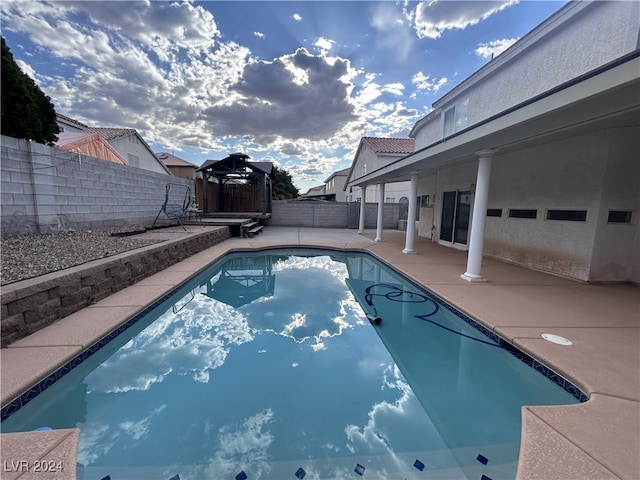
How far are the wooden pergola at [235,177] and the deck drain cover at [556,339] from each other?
1248 cm

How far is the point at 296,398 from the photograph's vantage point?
2482 mm

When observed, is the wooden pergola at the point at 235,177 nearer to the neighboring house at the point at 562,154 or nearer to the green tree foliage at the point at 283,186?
the neighboring house at the point at 562,154

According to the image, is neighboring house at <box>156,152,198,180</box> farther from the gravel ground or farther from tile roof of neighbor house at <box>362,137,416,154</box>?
the gravel ground

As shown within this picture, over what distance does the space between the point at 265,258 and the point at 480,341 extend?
20.7 ft

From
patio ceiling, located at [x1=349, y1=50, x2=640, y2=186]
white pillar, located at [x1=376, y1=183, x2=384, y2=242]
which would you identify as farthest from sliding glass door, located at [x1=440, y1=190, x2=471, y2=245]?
patio ceiling, located at [x1=349, y1=50, x2=640, y2=186]

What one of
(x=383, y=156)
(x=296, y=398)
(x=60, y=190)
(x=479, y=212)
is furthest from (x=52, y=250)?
(x=383, y=156)

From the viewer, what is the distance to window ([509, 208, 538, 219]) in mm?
5885

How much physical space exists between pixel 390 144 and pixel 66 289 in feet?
58.4

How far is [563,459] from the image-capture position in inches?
59.2

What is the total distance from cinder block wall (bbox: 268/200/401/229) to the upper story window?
6288 millimetres

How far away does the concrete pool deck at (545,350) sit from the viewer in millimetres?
1522

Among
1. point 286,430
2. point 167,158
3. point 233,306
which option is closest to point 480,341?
point 286,430

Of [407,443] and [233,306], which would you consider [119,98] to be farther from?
[407,443]

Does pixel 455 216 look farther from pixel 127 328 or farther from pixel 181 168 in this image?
pixel 181 168
